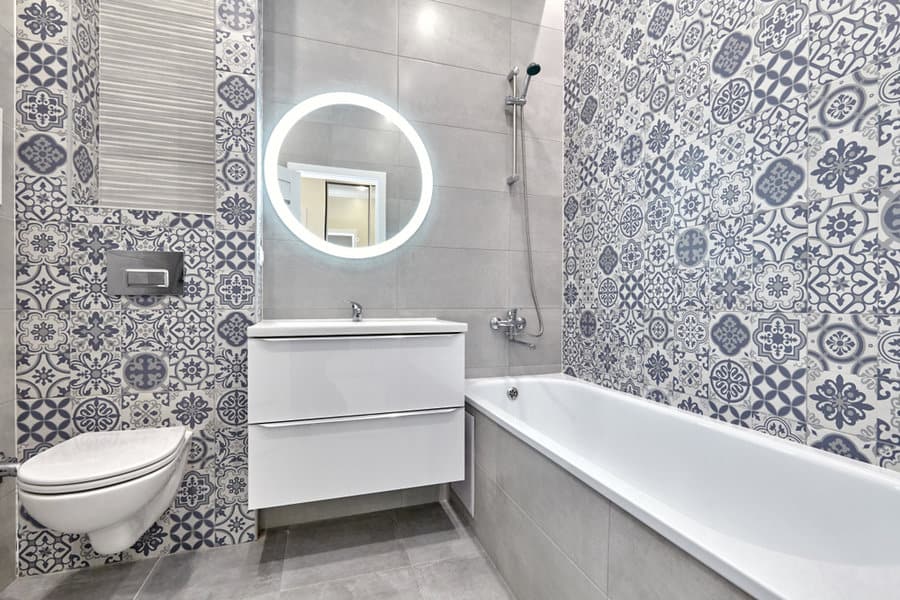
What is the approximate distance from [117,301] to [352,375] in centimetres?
93

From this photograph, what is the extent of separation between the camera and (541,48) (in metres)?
2.21

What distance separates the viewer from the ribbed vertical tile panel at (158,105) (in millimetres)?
1541

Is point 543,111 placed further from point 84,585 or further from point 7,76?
point 84,585

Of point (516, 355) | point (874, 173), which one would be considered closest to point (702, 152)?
point (874, 173)

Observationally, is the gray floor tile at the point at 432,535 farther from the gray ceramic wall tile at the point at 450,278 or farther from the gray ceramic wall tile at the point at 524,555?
the gray ceramic wall tile at the point at 450,278

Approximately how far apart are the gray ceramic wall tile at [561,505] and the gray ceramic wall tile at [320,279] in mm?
944

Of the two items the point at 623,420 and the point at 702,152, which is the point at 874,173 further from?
the point at 623,420

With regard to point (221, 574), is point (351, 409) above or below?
above

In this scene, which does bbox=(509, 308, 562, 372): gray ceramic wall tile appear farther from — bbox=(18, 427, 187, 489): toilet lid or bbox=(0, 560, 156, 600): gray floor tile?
bbox=(0, 560, 156, 600): gray floor tile

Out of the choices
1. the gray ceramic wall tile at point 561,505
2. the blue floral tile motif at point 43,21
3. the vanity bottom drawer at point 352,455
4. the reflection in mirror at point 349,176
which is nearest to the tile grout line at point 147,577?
the vanity bottom drawer at point 352,455

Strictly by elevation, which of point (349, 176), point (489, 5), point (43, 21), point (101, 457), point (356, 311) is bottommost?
point (101, 457)

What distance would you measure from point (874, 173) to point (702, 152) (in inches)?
20.2

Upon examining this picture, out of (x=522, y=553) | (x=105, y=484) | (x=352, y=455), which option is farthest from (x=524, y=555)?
(x=105, y=484)

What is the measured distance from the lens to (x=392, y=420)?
1.56m
